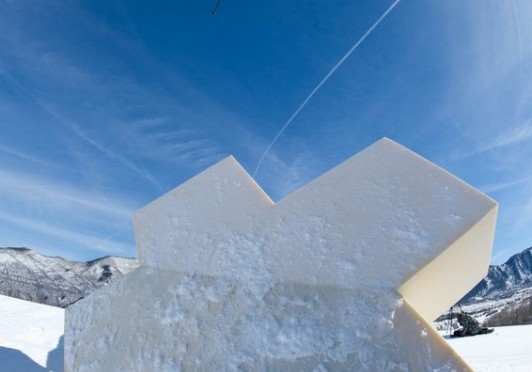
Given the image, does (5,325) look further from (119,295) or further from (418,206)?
(418,206)

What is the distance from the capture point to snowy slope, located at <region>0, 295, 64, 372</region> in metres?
6.09

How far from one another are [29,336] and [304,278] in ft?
19.7

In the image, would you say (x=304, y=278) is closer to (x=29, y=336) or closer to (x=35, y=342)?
(x=35, y=342)

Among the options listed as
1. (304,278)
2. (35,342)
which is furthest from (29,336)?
(304,278)

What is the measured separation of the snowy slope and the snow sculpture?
2755mm

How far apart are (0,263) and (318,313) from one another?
9047 inches

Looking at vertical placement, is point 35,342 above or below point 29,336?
below

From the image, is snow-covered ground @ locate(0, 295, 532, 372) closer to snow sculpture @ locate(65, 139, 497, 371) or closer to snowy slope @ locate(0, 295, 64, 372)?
snowy slope @ locate(0, 295, 64, 372)

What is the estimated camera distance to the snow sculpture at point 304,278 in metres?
3.07

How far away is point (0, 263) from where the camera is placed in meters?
196

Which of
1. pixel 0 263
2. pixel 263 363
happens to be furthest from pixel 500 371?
pixel 0 263

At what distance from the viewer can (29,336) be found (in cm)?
726

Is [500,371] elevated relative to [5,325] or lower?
lower

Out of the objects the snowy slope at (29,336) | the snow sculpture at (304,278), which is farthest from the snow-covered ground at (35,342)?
the snow sculpture at (304,278)
